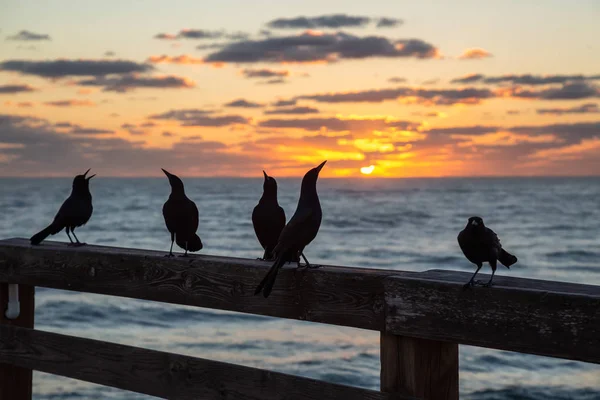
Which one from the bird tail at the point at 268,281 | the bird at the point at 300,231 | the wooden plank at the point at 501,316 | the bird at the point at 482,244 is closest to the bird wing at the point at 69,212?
the bird at the point at 300,231

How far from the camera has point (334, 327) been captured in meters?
14.5

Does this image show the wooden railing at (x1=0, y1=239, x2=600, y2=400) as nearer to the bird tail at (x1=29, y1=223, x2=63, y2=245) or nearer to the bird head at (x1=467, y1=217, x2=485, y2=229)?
the bird tail at (x1=29, y1=223, x2=63, y2=245)

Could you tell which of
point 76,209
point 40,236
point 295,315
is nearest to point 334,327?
point 76,209

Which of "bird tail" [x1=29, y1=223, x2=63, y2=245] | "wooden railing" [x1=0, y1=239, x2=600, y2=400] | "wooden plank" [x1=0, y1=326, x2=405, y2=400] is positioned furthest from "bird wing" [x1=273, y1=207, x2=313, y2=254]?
"bird tail" [x1=29, y1=223, x2=63, y2=245]

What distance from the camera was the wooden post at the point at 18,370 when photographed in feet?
12.5

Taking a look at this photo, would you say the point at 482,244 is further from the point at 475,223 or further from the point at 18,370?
the point at 18,370

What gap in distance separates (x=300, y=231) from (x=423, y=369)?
0.93 m

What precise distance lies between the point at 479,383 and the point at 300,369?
2.98m

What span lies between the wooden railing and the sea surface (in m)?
6.89

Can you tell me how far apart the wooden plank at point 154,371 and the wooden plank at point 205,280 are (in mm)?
241

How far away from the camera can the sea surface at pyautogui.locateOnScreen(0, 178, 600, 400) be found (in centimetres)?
1186

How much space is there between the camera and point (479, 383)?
11.6m

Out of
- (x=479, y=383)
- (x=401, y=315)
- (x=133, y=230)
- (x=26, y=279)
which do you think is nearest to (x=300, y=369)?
(x=479, y=383)

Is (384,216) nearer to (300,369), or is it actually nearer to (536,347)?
(300,369)
